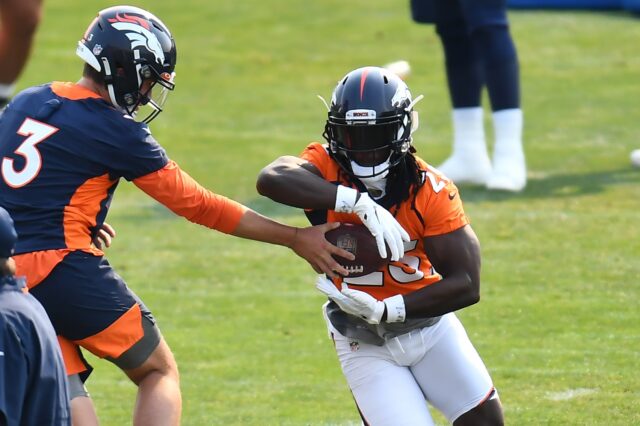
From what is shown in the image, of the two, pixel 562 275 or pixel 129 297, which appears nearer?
pixel 129 297

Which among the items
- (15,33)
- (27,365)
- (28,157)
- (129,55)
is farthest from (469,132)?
(27,365)

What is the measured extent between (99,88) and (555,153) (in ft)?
26.0

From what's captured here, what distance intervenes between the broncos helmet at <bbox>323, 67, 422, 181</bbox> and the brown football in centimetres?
21

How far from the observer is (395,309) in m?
4.77

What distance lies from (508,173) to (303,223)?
6.23 ft

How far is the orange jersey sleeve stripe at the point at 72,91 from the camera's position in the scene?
16.2 ft

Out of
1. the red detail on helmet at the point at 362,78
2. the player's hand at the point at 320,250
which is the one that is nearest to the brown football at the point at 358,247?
the player's hand at the point at 320,250

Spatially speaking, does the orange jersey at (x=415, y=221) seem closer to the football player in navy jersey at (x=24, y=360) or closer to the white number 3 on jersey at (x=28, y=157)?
the white number 3 on jersey at (x=28, y=157)

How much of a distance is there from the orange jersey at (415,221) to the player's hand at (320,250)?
0.10 meters

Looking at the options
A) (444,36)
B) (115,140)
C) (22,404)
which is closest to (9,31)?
(115,140)

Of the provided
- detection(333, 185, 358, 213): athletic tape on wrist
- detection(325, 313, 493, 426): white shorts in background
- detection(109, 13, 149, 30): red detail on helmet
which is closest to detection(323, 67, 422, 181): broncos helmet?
detection(333, 185, 358, 213): athletic tape on wrist

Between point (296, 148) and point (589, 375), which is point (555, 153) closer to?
point (296, 148)

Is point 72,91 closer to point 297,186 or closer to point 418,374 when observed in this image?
point 297,186

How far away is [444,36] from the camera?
10.9 metres
